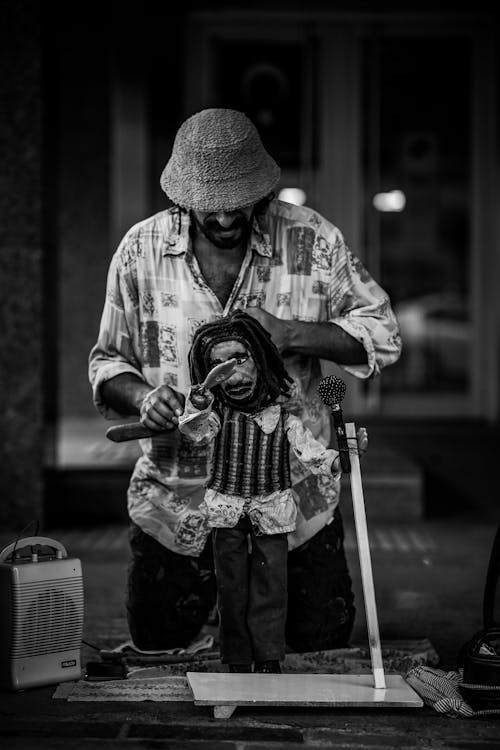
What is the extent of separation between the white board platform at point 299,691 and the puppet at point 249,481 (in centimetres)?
11

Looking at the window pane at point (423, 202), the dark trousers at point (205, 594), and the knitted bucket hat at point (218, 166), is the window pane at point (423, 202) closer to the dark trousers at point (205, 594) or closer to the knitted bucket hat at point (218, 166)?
the dark trousers at point (205, 594)

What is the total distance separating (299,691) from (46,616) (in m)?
0.84

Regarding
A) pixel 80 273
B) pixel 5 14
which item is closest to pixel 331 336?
pixel 5 14

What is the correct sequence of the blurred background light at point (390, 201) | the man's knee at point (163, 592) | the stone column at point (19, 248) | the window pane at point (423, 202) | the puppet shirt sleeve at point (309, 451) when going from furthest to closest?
the blurred background light at point (390, 201) → the window pane at point (423, 202) → the stone column at point (19, 248) → the man's knee at point (163, 592) → the puppet shirt sleeve at point (309, 451)

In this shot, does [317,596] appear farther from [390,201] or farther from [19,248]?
[390,201]

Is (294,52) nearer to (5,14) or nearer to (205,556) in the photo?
(5,14)

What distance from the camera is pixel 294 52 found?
11211 millimetres

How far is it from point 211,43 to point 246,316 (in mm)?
8093

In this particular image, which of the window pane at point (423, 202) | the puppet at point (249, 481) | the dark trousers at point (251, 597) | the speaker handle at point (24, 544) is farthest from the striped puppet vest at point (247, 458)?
the window pane at point (423, 202)

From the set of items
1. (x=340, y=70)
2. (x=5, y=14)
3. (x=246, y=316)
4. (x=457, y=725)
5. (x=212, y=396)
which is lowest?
(x=457, y=725)

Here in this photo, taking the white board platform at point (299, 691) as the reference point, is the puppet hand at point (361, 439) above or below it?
above

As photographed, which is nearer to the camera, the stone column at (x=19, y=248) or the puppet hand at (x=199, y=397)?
the puppet hand at (x=199, y=397)

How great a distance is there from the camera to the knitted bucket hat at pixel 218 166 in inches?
149

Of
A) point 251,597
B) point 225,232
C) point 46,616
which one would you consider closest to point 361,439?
point 251,597
